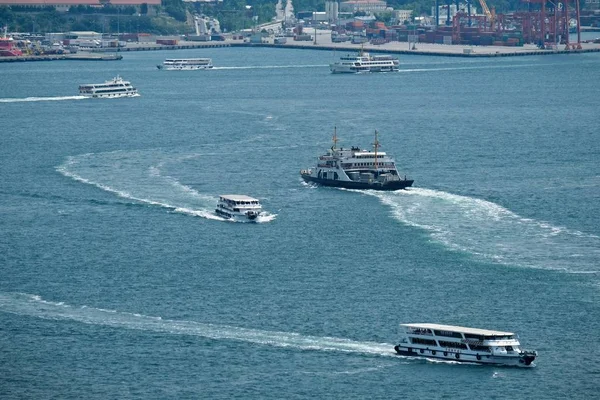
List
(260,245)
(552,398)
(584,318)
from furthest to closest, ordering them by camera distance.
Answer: (260,245) → (584,318) → (552,398)

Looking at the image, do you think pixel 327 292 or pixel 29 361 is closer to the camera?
pixel 29 361

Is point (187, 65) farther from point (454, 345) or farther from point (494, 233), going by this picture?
point (454, 345)

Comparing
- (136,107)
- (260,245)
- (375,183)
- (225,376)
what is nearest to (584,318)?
(225,376)

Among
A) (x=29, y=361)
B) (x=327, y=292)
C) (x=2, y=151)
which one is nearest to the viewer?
(x=29, y=361)

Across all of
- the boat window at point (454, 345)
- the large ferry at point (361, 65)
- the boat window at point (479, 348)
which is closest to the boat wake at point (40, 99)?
the large ferry at point (361, 65)

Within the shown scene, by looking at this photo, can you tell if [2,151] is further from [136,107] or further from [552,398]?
[552,398]
